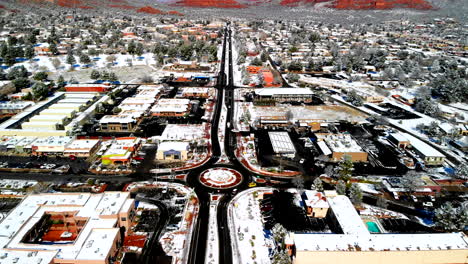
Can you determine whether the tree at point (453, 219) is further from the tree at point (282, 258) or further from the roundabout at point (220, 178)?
the roundabout at point (220, 178)

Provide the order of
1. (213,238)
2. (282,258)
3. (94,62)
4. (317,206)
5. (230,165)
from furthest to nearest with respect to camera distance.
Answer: (94,62) → (230,165) → (317,206) → (213,238) → (282,258)

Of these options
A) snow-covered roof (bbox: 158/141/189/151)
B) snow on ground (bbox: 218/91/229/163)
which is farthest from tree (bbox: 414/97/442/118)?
snow-covered roof (bbox: 158/141/189/151)

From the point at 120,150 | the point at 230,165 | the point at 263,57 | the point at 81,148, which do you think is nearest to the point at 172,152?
the point at 120,150

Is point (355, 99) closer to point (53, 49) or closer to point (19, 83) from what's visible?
point (19, 83)

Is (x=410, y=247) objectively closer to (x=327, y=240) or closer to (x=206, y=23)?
(x=327, y=240)

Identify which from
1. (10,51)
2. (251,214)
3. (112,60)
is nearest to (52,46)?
(10,51)

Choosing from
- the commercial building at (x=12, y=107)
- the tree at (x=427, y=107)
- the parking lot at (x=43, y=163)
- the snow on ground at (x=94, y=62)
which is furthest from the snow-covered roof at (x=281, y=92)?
the commercial building at (x=12, y=107)

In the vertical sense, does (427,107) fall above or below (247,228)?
above

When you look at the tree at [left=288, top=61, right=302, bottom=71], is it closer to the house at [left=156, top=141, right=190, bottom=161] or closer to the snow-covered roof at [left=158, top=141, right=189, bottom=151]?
the snow-covered roof at [left=158, top=141, right=189, bottom=151]
